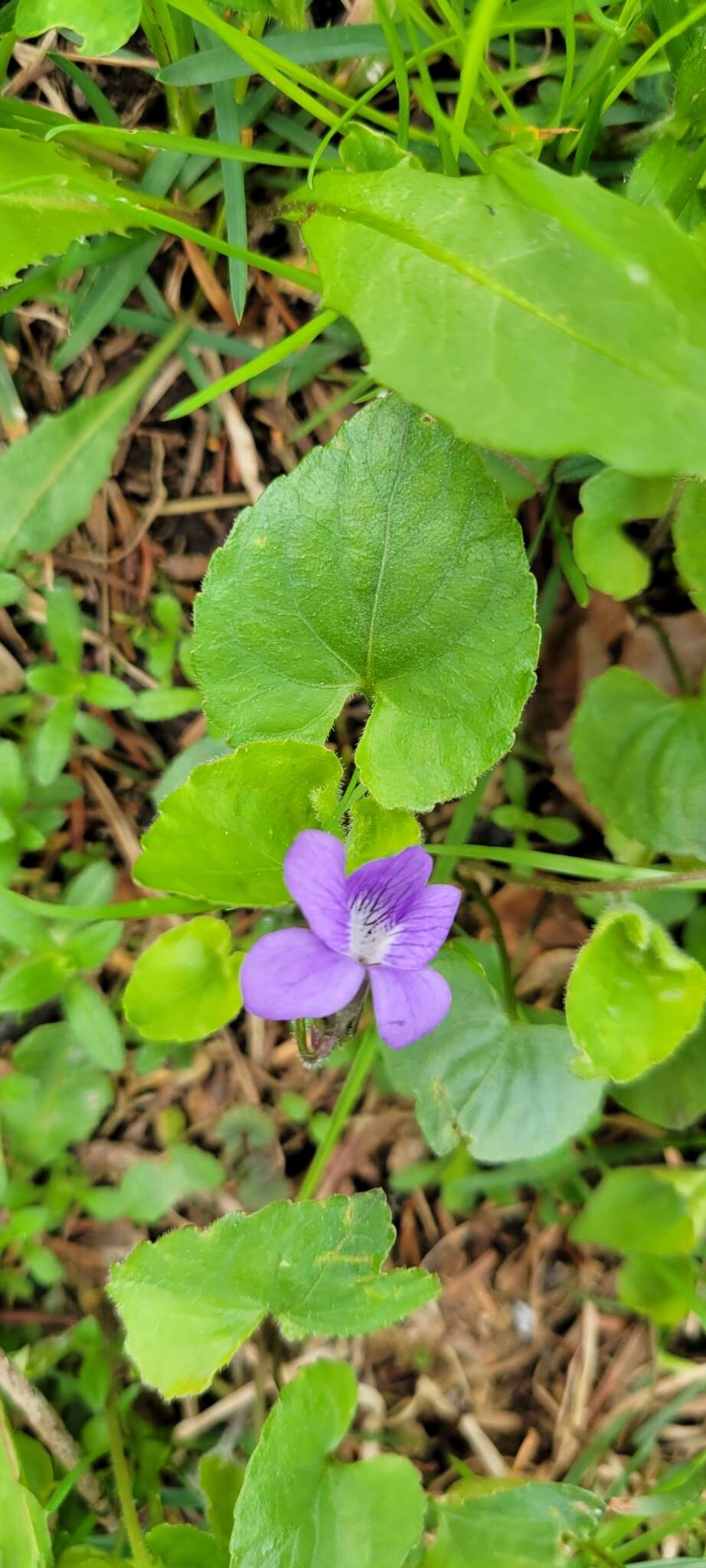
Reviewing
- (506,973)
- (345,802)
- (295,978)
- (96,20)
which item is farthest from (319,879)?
(96,20)

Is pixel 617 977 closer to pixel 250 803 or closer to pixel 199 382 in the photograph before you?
pixel 250 803

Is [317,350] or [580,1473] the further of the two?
[580,1473]

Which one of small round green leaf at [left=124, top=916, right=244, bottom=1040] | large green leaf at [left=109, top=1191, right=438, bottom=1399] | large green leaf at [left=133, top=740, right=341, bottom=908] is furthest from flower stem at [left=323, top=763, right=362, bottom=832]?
large green leaf at [left=109, top=1191, right=438, bottom=1399]

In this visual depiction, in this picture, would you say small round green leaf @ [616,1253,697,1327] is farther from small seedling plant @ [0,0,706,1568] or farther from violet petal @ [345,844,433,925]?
violet petal @ [345,844,433,925]

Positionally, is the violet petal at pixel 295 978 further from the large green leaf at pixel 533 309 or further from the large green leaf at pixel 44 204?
the large green leaf at pixel 44 204

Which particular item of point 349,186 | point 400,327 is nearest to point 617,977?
point 400,327

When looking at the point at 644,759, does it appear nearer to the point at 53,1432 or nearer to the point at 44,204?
the point at 44,204
